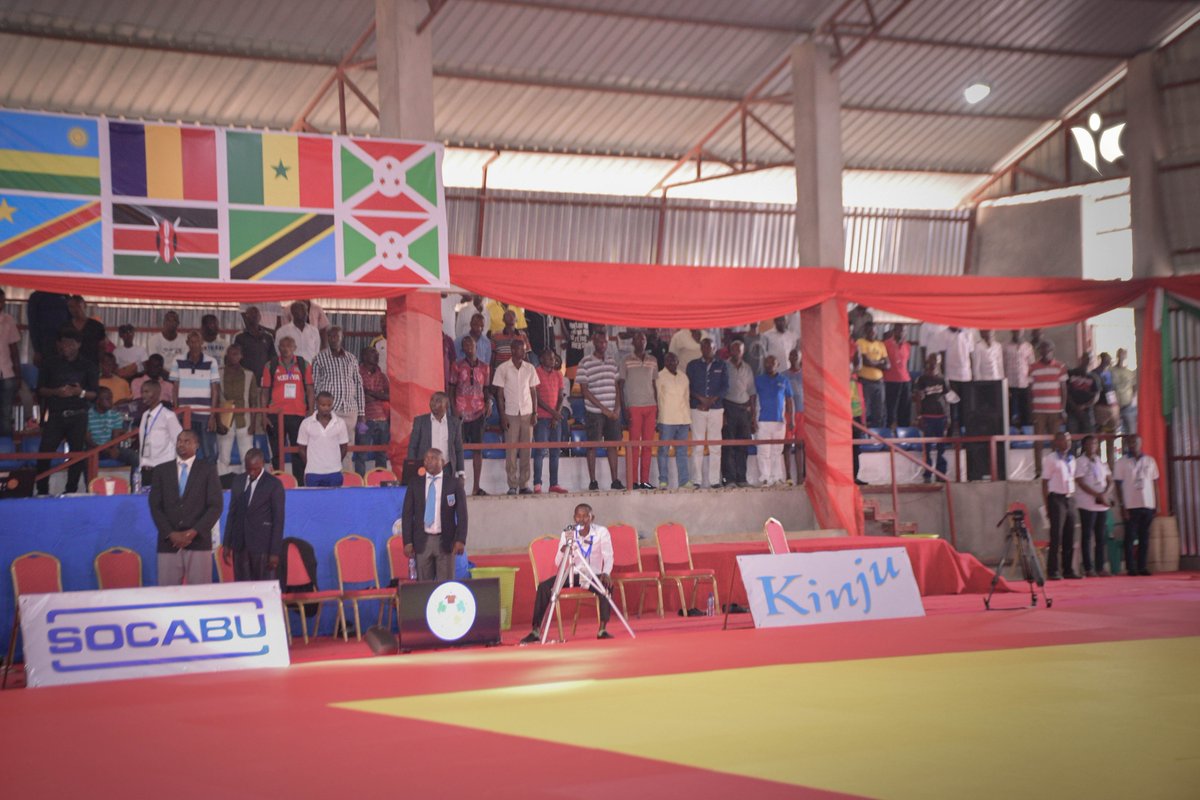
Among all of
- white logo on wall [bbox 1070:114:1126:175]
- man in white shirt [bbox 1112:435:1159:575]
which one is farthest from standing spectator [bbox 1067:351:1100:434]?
white logo on wall [bbox 1070:114:1126:175]

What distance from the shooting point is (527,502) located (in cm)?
1609

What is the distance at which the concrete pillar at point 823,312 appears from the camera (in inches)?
691

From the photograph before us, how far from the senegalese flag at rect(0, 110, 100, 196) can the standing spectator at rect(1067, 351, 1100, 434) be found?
1413 centimetres

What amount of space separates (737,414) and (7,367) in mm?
8962

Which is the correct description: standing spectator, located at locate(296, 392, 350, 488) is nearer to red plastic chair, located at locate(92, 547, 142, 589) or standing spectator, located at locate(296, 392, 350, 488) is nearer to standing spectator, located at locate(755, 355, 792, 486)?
red plastic chair, located at locate(92, 547, 142, 589)

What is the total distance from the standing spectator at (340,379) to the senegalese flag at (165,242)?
95.2 inches

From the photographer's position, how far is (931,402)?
19688mm

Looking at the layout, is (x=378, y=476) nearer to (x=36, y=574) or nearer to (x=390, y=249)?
(x=390, y=249)

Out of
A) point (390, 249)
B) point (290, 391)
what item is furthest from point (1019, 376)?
point (290, 391)

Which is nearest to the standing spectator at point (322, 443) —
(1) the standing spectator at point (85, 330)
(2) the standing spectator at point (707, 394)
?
(1) the standing spectator at point (85, 330)

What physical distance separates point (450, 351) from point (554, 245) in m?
5.88

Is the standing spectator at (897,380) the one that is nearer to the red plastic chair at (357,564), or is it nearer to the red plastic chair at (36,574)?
the red plastic chair at (357,564)

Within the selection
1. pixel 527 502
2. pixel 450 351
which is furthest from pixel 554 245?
pixel 527 502

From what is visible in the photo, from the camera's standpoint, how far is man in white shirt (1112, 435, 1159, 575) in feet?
62.3
